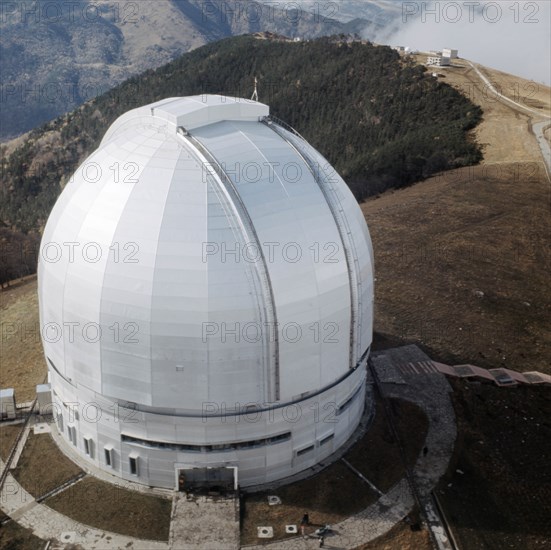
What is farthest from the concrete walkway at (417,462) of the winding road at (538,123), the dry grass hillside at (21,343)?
the winding road at (538,123)

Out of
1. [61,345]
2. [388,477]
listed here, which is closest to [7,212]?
[61,345]

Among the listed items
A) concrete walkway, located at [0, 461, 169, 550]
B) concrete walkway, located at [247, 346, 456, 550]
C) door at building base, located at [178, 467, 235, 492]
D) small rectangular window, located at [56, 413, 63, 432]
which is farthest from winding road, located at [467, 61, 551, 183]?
concrete walkway, located at [0, 461, 169, 550]

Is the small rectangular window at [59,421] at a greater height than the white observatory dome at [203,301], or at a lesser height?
lesser

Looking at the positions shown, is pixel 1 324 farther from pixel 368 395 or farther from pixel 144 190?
pixel 368 395

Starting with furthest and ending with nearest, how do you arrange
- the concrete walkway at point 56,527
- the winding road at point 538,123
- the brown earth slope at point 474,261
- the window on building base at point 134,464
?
1. the winding road at point 538,123
2. the brown earth slope at point 474,261
3. the window on building base at point 134,464
4. the concrete walkway at point 56,527

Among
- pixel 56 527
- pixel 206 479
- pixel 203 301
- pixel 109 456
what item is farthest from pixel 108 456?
pixel 203 301

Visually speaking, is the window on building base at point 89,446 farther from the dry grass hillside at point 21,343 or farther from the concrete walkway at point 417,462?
the concrete walkway at point 417,462

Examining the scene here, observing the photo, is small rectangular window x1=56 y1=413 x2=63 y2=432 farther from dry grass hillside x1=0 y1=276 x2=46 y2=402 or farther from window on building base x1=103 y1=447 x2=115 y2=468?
dry grass hillside x1=0 y1=276 x2=46 y2=402

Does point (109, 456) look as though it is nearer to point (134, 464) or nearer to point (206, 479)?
point (134, 464)
